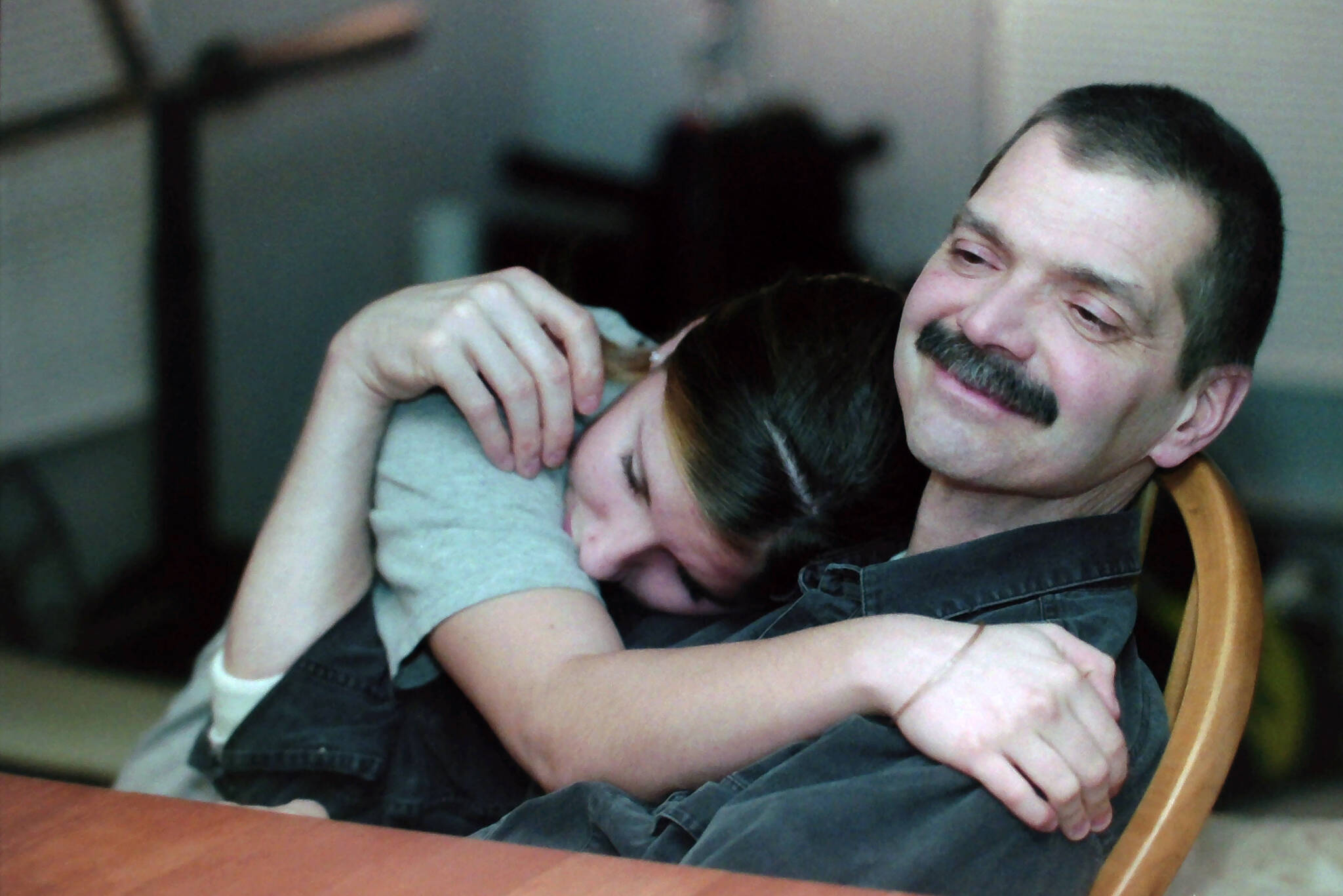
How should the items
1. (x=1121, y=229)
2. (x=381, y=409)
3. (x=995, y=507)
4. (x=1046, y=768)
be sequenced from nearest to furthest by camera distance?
1. (x=1046, y=768)
2. (x=1121, y=229)
3. (x=995, y=507)
4. (x=381, y=409)

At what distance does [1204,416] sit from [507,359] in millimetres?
545

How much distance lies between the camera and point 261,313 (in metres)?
1.65

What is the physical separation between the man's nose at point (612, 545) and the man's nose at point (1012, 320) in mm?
318

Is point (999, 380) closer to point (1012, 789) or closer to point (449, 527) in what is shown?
point (1012, 789)

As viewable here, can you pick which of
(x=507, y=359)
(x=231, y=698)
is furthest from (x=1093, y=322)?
(x=231, y=698)

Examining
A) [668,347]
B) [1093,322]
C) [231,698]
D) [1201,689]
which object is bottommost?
[231,698]

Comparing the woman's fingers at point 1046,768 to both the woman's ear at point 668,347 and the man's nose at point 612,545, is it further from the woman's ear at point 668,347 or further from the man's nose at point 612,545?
the woman's ear at point 668,347

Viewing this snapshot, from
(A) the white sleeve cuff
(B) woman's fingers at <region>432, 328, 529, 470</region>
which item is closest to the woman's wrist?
(B) woman's fingers at <region>432, 328, 529, 470</region>

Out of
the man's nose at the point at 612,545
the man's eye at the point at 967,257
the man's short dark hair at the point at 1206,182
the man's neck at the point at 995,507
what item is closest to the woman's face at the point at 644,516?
the man's nose at the point at 612,545

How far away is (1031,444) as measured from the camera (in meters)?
0.92

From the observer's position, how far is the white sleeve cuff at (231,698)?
1148 mm

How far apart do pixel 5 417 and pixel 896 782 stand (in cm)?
150

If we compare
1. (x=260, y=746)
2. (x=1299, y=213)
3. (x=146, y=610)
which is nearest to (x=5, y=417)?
(x=146, y=610)

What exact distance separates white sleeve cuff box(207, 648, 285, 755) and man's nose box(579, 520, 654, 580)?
0.32 metres
